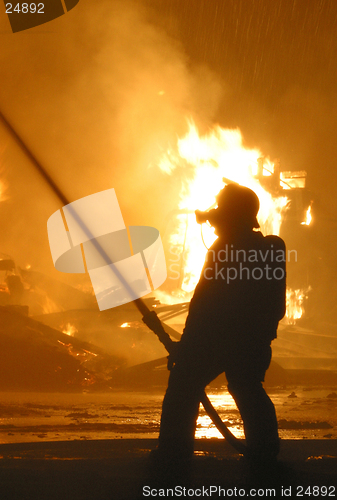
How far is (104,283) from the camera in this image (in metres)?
21.6

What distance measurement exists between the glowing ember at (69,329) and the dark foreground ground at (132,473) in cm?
1241

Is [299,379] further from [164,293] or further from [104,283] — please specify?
[164,293]

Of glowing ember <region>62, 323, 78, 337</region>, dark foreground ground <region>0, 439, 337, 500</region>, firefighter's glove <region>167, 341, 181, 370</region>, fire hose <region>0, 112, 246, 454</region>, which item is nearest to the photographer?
dark foreground ground <region>0, 439, 337, 500</region>

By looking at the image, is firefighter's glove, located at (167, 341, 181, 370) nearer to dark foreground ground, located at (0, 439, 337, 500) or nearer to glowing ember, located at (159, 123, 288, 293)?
dark foreground ground, located at (0, 439, 337, 500)

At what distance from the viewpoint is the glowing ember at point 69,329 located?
1441 centimetres

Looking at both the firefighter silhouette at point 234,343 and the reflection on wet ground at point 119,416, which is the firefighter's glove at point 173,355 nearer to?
the firefighter silhouette at point 234,343

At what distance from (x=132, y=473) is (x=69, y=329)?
43.7 ft

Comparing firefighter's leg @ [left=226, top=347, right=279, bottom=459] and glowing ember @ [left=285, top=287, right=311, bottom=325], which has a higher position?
glowing ember @ [left=285, top=287, right=311, bottom=325]

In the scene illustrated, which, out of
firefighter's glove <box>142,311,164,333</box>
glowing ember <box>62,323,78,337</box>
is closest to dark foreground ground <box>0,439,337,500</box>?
firefighter's glove <box>142,311,164,333</box>

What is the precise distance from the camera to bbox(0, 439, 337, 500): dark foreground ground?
1.57 metres

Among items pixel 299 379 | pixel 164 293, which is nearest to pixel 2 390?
pixel 299 379

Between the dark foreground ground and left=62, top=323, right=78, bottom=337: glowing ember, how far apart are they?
1241 centimetres

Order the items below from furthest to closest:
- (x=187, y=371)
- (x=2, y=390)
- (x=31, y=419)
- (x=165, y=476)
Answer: (x=2, y=390)
(x=31, y=419)
(x=187, y=371)
(x=165, y=476)

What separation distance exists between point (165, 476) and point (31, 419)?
4245 mm
